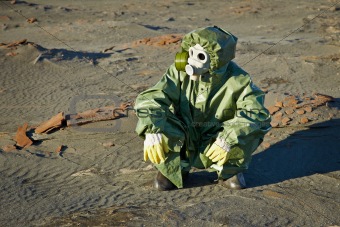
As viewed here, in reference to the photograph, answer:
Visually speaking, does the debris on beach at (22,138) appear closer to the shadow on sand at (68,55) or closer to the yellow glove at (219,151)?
the yellow glove at (219,151)

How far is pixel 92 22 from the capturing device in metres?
13.2

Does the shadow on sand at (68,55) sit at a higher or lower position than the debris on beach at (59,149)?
lower

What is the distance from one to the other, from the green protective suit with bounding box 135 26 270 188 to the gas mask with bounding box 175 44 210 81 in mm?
47

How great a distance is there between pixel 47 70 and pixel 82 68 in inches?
20.6

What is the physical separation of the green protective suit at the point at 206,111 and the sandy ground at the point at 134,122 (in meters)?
0.29

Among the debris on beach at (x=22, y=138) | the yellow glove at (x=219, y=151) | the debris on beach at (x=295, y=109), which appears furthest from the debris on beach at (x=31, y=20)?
the yellow glove at (x=219, y=151)

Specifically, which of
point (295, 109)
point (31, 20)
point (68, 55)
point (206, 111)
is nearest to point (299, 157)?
point (295, 109)

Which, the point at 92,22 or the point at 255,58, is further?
the point at 92,22

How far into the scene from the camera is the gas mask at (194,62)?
4.87 m

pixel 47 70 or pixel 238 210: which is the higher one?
pixel 238 210

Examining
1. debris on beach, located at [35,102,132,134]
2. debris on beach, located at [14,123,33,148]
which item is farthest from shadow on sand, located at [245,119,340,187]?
debris on beach, located at [14,123,33,148]

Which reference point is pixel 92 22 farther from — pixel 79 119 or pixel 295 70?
pixel 79 119

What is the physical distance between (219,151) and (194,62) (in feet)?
2.33

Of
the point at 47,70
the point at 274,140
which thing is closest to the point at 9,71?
the point at 47,70
